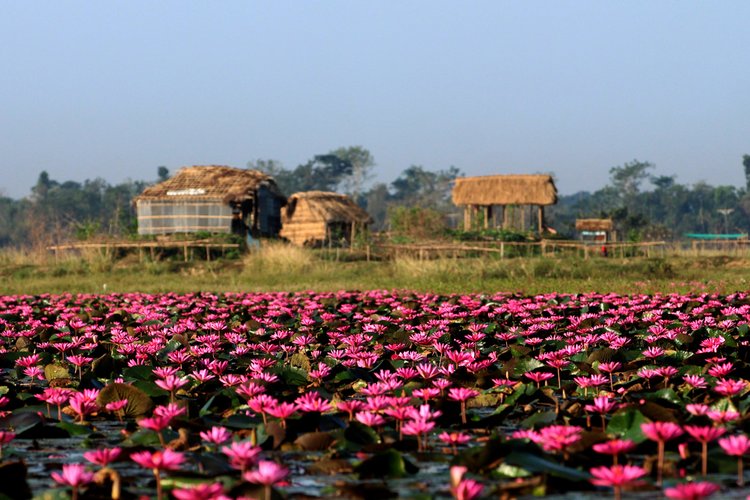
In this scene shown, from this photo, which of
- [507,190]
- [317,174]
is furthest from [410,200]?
[507,190]

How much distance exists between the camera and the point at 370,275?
21109mm

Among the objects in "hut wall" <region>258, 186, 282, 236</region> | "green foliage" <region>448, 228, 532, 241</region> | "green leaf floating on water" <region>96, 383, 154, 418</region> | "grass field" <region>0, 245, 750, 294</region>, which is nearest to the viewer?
"green leaf floating on water" <region>96, 383, 154, 418</region>

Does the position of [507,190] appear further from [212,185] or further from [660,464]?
[660,464]

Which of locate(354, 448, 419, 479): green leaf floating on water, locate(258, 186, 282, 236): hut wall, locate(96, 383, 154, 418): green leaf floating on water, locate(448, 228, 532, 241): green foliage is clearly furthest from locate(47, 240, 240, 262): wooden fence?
locate(354, 448, 419, 479): green leaf floating on water

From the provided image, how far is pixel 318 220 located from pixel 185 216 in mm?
6503

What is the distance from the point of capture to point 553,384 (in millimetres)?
4434

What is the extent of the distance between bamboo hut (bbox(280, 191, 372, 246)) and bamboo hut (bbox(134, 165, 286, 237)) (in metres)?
2.68

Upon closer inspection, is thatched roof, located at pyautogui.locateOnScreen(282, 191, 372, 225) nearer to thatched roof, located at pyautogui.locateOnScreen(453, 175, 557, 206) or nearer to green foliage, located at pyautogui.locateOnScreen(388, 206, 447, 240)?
green foliage, located at pyautogui.locateOnScreen(388, 206, 447, 240)

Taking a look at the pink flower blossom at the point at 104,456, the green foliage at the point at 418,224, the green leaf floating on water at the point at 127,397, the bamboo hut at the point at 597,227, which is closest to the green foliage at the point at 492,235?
the green foliage at the point at 418,224

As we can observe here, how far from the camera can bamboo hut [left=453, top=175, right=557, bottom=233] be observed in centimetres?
4416

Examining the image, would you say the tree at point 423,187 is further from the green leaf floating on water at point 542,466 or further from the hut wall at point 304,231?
the green leaf floating on water at point 542,466

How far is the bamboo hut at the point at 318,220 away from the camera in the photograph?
40719 millimetres

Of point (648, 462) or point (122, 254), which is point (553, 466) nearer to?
point (648, 462)

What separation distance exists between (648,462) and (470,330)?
143 inches
